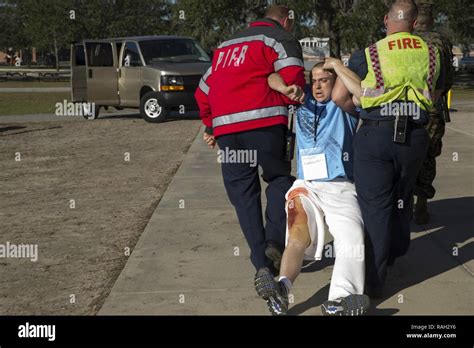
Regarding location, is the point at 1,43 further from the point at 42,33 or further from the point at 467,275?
the point at 467,275

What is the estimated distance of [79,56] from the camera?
2148cm

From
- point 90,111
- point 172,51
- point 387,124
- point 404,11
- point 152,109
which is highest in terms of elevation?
point 404,11

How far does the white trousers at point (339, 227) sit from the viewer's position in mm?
5094

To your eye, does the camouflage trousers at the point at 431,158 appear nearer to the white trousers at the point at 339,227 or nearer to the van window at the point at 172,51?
the white trousers at the point at 339,227

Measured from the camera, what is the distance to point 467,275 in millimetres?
6008

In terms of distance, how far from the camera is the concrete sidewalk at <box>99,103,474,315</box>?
5.38 metres

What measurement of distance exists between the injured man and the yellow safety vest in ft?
0.47

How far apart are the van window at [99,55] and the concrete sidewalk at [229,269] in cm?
1166

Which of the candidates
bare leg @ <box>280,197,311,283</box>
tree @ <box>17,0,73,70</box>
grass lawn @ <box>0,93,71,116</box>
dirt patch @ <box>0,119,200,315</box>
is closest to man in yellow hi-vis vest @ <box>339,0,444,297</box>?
bare leg @ <box>280,197,311,283</box>

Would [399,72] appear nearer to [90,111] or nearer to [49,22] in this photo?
[90,111]

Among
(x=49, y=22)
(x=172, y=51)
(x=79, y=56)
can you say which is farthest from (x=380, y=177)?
(x=49, y=22)

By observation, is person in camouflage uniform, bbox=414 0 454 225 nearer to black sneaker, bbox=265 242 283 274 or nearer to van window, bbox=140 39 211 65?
black sneaker, bbox=265 242 283 274

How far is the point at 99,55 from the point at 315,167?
1564 cm

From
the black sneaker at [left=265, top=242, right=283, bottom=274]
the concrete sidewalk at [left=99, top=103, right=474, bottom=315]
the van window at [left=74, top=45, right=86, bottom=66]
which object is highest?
the van window at [left=74, top=45, right=86, bottom=66]
